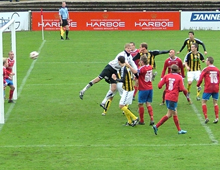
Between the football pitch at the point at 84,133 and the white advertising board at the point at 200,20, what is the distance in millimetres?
13301

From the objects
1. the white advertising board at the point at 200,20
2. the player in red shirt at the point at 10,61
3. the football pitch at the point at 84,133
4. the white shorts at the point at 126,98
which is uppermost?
the white advertising board at the point at 200,20

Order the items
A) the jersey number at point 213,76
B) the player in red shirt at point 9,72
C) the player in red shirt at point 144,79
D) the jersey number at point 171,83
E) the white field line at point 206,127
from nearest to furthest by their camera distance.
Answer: the white field line at point 206,127
the jersey number at point 171,83
the player in red shirt at point 144,79
the jersey number at point 213,76
the player in red shirt at point 9,72

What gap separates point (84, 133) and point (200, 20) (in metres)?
25.0

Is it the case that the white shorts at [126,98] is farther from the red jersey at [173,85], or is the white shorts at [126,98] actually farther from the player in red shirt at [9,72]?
the player in red shirt at [9,72]

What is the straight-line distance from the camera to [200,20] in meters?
37.9

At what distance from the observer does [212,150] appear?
1277 centimetres

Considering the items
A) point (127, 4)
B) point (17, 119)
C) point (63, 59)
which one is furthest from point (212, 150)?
point (127, 4)

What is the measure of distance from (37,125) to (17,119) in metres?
1.02

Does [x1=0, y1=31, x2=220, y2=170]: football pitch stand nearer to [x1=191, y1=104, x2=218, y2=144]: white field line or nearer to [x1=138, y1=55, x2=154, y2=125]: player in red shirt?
[x1=191, y1=104, x2=218, y2=144]: white field line

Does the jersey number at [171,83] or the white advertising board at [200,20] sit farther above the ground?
the white advertising board at [200,20]

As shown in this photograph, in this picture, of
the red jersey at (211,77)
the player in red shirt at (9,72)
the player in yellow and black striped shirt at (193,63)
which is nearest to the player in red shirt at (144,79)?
the red jersey at (211,77)

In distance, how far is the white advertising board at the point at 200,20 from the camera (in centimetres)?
3759

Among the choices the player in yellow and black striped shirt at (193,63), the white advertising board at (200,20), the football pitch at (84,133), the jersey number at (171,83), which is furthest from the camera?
the white advertising board at (200,20)

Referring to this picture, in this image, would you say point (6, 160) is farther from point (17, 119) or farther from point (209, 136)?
point (209, 136)
